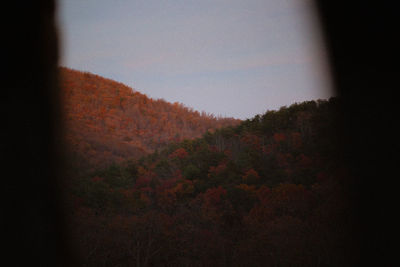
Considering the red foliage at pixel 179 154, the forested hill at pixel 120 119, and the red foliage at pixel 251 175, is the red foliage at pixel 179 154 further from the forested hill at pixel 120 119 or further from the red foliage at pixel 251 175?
the red foliage at pixel 251 175

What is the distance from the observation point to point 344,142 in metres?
12.6

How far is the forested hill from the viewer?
86.2 ft

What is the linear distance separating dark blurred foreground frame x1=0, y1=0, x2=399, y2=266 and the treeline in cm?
69

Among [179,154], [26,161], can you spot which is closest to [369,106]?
[26,161]

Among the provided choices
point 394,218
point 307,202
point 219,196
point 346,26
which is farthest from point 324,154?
point 346,26

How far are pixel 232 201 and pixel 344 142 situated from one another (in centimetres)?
577

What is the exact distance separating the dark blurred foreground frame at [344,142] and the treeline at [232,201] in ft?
2.27

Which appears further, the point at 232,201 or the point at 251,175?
the point at 251,175

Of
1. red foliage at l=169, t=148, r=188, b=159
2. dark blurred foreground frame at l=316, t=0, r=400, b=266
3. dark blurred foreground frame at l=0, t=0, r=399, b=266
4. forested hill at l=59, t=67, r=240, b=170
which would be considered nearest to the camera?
dark blurred foreground frame at l=0, t=0, r=399, b=266

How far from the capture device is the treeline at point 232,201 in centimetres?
801

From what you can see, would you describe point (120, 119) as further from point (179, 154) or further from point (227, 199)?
point (227, 199)

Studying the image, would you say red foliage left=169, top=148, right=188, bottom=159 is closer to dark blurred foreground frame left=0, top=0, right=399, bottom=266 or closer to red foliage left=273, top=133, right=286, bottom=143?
red foliage left=273, top=133, right=286, bottom=143

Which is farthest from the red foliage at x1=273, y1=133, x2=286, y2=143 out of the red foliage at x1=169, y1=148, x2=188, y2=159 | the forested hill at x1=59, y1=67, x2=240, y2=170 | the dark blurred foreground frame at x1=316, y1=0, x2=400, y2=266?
the forested hill at x1=59, y1=67, x2=240, y2=170

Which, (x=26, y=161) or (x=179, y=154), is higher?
(x=179, y=154)
